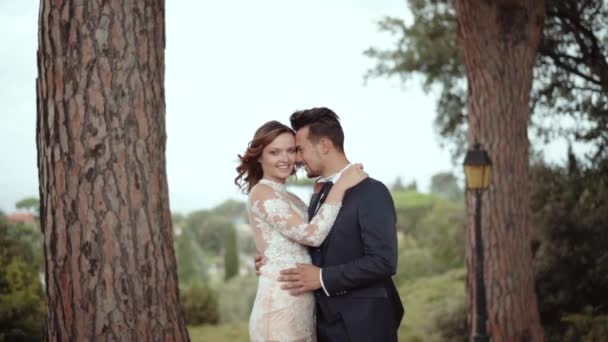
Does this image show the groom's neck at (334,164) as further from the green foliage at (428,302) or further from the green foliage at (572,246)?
the green foliage at (428,302)

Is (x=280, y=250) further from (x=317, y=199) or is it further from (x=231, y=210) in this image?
(x=231, y=210)

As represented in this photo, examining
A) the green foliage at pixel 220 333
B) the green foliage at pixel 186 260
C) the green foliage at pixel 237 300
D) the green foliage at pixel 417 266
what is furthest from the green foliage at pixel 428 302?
the green foliage at pixel 186 260

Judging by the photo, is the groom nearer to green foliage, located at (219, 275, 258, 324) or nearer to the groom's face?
the groom's face

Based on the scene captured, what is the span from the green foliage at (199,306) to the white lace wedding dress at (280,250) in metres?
12.8

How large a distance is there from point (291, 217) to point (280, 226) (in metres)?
0.07

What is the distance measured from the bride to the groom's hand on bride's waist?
0.14 feet

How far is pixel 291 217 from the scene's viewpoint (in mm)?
3725

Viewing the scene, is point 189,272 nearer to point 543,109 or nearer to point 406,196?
point 406,196

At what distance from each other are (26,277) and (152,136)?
25.5 feet

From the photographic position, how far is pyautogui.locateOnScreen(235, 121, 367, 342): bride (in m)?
3.66

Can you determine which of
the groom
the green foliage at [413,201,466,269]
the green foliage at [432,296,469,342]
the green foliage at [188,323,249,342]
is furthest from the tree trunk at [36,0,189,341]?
A: the green foliage at [413,201,466,269]

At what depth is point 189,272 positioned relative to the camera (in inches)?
872

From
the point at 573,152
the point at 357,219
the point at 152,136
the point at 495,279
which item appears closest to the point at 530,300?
the point at 495,279

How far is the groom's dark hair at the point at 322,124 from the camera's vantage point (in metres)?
3.75
